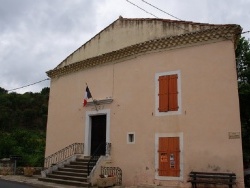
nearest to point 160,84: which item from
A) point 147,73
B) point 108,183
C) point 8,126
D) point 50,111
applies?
point 147,73

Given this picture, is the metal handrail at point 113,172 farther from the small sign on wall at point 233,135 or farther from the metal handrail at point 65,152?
the small sign on wall at point 233,135

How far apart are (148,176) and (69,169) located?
3794mm

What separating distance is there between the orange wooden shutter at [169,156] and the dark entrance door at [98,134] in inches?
134

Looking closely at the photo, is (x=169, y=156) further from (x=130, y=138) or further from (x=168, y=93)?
(x=168, y=93)

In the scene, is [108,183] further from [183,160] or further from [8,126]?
[8,126]

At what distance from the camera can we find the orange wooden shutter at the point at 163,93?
12.3m

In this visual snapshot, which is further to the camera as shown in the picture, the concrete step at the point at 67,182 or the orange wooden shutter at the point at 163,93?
the orange wooden shutter at the point at 163,93

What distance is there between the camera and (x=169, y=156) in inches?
464

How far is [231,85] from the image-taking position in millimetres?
11039

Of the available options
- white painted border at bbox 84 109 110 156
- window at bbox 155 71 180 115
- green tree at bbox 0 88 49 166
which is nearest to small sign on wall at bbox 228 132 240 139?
window at bbox 155 71 180 115

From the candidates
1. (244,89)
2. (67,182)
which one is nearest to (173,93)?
(67,182)

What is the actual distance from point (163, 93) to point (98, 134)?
4193mm

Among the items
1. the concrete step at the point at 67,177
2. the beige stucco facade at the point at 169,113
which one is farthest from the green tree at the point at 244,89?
the concrete step at the point at 67,177

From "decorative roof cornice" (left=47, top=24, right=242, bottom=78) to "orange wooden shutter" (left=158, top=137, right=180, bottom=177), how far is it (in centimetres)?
403
